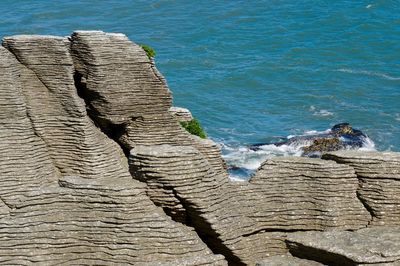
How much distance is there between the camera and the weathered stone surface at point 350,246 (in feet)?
61.6

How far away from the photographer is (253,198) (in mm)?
21875

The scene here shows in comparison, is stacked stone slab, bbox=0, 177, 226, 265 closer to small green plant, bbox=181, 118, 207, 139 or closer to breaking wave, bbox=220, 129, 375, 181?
small green plant, bbox=181, 118, 207, 139

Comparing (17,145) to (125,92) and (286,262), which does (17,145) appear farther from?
(286,262)

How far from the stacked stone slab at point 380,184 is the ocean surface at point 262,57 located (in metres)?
33.4

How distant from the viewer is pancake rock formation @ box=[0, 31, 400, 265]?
19234 mm

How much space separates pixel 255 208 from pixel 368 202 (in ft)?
9.25

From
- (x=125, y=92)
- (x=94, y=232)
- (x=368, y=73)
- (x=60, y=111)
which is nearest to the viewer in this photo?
(x=94, y=232)

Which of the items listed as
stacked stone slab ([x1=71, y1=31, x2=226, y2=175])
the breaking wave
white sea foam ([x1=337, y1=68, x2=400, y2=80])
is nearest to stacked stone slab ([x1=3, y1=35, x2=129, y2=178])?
stacked stone slab ([x1=71, y1=31, x2=226, y2=175])

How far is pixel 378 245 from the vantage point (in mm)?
19453

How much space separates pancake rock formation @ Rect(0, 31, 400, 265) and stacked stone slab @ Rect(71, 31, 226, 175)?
1.9 inches

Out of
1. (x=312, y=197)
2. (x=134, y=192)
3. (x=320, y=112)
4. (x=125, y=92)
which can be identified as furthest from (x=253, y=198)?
(x=320, y=112)

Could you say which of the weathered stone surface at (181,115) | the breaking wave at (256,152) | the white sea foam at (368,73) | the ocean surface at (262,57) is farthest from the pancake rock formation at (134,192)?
the white sea foam at (368,73)

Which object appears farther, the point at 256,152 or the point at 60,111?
the point at 256,152

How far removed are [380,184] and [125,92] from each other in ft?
34.9
